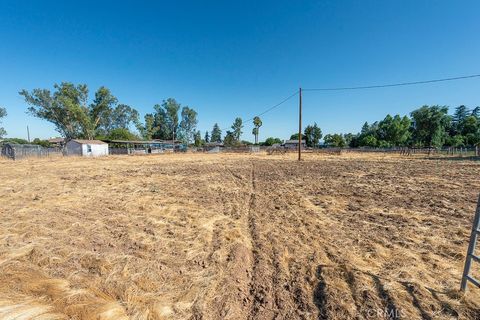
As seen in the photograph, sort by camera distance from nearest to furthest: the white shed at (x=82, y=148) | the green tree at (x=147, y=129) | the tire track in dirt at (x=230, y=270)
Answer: the tire track in dirt at (x=230, y=270), the white shed at (x=82, y=148), the green tree at (x=147, y=129)

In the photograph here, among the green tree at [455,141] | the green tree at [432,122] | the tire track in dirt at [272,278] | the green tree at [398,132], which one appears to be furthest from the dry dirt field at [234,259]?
the green tree at [455,141]

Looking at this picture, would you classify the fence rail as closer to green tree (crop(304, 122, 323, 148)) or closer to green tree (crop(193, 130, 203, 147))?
green tree (crop(193, 130, 203, 147))

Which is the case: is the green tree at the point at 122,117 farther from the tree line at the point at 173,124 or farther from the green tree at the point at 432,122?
the green tree at the point at 432,122

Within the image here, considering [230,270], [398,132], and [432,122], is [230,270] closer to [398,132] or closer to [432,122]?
[432,122]

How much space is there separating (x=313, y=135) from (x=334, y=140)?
7515 mm

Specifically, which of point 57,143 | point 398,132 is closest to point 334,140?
point 398,132

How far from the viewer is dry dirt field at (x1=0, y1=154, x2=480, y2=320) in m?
2.23

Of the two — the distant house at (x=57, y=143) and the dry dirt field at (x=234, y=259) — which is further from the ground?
the distant house at (x=57, y=143)

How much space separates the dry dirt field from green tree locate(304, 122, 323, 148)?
2809 inches

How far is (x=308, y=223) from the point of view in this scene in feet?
15.8

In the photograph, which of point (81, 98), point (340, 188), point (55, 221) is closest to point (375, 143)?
point (340, 188)

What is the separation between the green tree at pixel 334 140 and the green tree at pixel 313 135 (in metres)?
3.94

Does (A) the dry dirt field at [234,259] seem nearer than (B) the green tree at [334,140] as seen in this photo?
Yes

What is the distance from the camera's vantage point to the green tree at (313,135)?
7331cm
